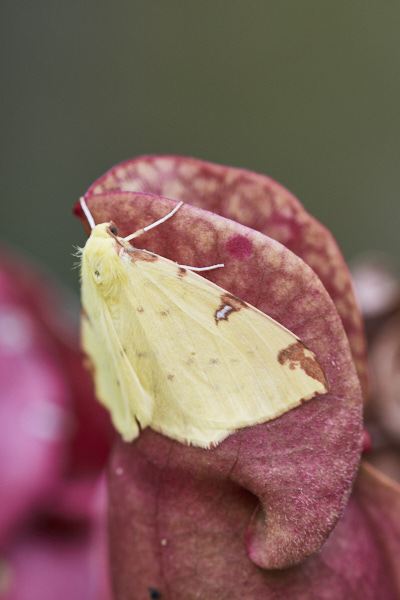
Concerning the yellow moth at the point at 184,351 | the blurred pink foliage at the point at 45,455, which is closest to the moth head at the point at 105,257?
the yellow moth at the point at 184,351

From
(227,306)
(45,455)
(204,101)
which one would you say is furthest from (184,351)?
(204,101)

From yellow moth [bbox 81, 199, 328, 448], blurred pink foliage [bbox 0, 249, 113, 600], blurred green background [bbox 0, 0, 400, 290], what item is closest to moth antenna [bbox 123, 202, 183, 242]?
yellow moth [bbox 81, 199, 328, 448]

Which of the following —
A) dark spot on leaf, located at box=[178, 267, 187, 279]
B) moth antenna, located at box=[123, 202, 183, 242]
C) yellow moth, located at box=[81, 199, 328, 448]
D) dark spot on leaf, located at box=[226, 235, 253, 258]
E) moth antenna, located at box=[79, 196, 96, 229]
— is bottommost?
yellow moth, located at box=[81, 199, 328, 448]

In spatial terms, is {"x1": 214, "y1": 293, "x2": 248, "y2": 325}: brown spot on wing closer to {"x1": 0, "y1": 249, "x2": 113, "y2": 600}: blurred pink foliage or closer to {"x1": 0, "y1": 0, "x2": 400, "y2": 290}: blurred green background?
{"x1": 0, "y1": 249, "x2": 113, "y2": 600}: blurred pink foliage

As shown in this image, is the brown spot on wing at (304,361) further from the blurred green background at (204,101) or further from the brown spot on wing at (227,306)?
the blurred green background at (204,101)

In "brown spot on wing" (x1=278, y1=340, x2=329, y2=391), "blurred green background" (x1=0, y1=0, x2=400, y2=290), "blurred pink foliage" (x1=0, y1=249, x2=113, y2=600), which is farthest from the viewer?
"blurred green background" (x1=0, y1=0, x2=400, y2=290)

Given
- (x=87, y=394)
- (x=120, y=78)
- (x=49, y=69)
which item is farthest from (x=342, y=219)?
(x=87, y=394)
